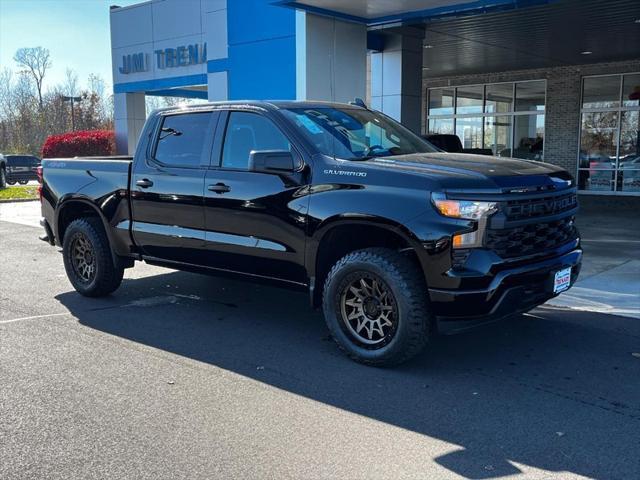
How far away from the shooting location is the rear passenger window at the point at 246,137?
577 centimetres

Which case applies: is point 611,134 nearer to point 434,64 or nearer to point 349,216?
point 434,64

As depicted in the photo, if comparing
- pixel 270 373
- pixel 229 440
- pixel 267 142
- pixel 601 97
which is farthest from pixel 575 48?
pixel 229 440

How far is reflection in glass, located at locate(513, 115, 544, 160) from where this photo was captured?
21.5m

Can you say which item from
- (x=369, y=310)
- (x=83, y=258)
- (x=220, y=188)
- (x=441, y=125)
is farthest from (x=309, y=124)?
(x=441, y=125)

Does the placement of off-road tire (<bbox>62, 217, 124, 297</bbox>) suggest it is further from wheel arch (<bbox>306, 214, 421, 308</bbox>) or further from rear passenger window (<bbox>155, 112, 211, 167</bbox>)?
wheel arch (<bbox>306, 214, 421, 308</bbox>)

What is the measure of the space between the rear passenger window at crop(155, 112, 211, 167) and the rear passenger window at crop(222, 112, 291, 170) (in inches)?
10.3

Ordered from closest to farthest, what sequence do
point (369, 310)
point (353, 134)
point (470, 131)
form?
point (369, 310), point (353, 134), point (470, 131)

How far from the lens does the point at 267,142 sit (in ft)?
19.0

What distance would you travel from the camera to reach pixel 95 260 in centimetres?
721

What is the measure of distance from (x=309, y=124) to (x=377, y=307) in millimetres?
1701

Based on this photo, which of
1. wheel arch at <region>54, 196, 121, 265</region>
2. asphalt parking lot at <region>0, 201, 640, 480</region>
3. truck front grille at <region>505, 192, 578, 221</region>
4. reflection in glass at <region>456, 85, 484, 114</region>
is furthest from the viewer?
reflection in glass at <region>456, 85, 484, 114</region>

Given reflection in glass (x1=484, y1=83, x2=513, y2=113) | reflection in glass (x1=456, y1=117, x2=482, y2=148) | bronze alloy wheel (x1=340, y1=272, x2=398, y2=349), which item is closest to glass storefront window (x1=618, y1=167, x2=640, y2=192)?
reflection in glass (x1=484, y1=83, x2=513, y2=113)

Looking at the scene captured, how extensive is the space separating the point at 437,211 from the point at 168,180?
286 centimetres

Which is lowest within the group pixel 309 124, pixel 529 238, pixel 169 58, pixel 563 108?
pixel 529 238
